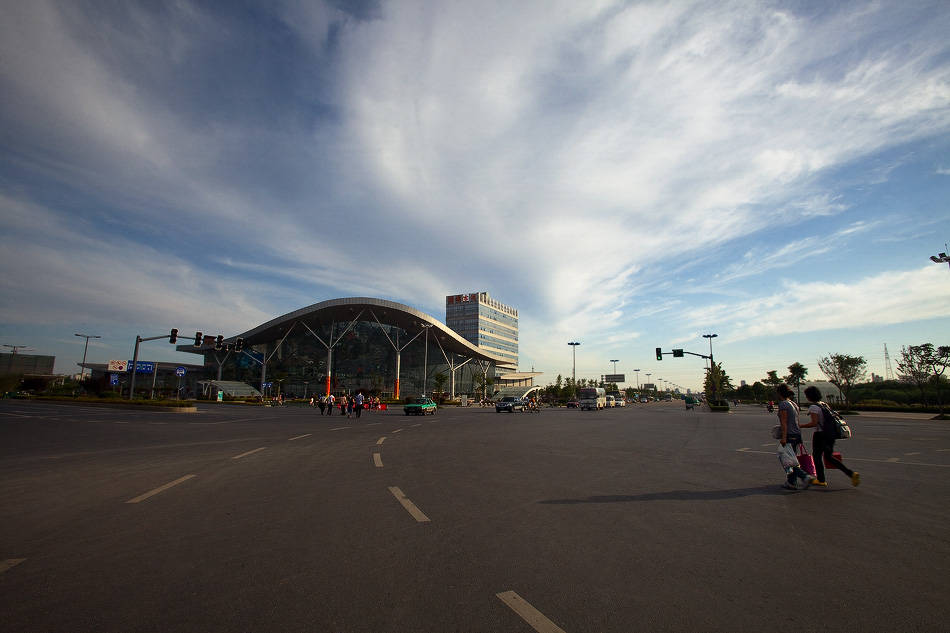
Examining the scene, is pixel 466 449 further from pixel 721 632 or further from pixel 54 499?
pixel 721 632

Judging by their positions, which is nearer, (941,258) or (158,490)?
(158,490)

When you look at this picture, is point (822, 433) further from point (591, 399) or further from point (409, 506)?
point (591, 399)

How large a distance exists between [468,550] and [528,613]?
1.39 metres

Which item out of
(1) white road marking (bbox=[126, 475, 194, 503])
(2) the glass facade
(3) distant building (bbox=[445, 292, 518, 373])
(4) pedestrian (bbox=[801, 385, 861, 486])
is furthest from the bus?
(3) distant building (bbox=[445, 292, 518, 373])

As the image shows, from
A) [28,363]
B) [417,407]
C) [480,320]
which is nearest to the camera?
[417,407]

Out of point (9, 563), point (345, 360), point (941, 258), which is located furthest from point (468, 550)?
point (345, 360)

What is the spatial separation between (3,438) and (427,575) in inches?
726

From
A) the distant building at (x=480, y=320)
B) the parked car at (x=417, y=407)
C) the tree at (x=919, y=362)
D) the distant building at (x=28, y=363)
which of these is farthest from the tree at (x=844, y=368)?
the distant building at (x=28, y=363)

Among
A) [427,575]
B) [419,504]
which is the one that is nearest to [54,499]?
[419,504]

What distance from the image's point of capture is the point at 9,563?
4121mm

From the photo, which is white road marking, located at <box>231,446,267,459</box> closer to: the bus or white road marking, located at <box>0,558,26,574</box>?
white road marking, located at <box>0,558,26,574</box>

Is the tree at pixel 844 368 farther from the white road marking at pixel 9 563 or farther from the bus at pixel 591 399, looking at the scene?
the white road marking at pixel 9 563

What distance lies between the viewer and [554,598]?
3463mm

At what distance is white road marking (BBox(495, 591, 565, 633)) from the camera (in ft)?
9.87
